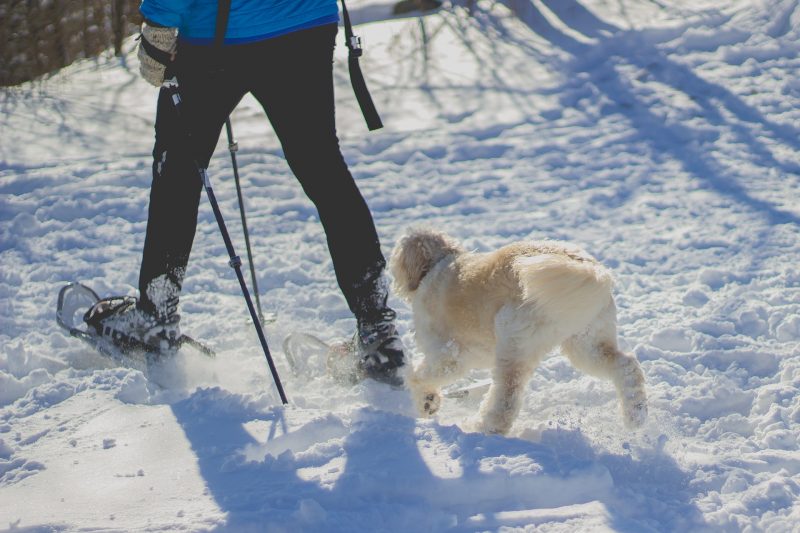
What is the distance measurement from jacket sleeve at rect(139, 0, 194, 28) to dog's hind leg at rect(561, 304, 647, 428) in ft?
6.54

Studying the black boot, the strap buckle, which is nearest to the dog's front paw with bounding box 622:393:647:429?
the black boot

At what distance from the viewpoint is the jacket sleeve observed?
11.4ft

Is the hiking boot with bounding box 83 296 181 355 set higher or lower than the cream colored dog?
lower

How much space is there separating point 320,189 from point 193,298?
6.00ft

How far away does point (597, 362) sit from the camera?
3566 millimetres

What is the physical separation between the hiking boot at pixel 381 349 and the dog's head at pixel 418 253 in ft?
0.83

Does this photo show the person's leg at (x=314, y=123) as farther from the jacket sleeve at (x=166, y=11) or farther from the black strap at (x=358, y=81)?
the jacket sleeve at (x=166, y=11)

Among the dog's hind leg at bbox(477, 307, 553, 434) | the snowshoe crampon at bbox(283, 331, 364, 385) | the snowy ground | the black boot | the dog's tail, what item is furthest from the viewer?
the snowshoe crampon at bbox(283, 331, 364, 385)

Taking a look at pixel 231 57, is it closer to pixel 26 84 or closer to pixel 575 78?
pixel 575 78

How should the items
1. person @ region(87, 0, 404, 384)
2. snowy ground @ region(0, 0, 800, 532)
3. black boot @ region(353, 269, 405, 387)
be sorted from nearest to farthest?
1. snowy ground @ region(0, 0, 800, 532)
2. person @ region(87, 0, 404, 384)
3. black boot @ region(353, 269, 405, 387)

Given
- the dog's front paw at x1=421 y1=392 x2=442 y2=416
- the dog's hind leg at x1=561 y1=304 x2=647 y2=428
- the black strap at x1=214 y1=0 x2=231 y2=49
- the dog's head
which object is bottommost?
the dog's front paw at x1=421 y1=392 x2=442 y2=416

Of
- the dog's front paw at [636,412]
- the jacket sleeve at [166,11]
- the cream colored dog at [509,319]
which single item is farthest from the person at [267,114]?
the dog's front paw at [636,412]

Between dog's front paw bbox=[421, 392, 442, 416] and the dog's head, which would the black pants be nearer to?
A: the dog's head

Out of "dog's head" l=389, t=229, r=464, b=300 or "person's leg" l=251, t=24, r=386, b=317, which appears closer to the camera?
"person's leg" l=251, t=24, r=386, b=317
